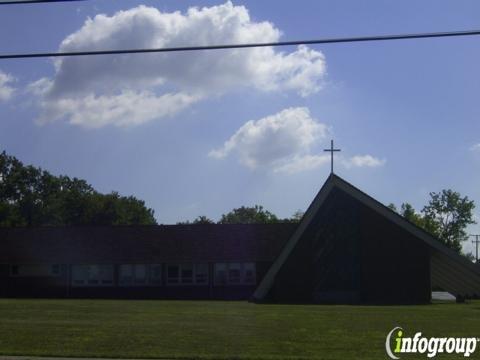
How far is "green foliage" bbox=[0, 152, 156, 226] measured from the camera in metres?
92.5

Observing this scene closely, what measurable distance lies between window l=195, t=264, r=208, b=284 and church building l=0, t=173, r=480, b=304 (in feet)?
0.20

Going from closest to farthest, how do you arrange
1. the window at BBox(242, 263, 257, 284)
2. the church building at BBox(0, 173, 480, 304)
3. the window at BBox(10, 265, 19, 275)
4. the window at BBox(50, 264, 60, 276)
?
the church building at BBox(0, 173, 480, 304), the window at BBox(242, 263, 257, 284), the window at BBox(50, 264, 60, 276), the window at BBox(10, 265, 19, 275)

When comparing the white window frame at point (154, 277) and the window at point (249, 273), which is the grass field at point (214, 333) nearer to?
the window at point (249, 273)

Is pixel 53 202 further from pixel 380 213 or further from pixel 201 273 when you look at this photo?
pixel 380 213

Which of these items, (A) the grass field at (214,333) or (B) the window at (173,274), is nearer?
(A) the grass field at (214,333)

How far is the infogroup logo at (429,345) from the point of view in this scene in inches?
587

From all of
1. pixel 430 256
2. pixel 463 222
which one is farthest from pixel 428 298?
pixel 463 222

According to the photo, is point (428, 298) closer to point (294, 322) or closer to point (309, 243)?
point (309, 243)

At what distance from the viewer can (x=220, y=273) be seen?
46.2m

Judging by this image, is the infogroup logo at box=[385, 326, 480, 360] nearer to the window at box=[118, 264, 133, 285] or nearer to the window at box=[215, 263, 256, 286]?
the window at box=[215, 263, 256, 286]

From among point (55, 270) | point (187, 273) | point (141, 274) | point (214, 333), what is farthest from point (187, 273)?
point (214, 333)

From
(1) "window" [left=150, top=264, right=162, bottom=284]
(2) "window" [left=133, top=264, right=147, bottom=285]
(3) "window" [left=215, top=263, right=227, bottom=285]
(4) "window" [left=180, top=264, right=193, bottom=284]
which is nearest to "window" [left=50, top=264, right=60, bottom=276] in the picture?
(2) "window" [left=133, top=264, right=147, bottom=285]

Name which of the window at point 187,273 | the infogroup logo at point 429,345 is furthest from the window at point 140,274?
the infogroup logo at point 429,345

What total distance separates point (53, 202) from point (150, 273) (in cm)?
5218
